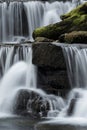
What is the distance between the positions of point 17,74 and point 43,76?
1.21 metres

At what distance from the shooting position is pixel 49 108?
56.4ft

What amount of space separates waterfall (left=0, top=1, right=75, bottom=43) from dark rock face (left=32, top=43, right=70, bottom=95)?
1104cm

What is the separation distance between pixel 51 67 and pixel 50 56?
19.0 inches

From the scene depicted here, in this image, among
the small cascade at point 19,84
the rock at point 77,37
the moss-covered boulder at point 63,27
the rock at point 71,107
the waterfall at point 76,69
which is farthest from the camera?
the moss-covered boulder at point 63,27

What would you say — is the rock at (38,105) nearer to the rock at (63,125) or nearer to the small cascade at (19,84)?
the small cascade at (19,84)

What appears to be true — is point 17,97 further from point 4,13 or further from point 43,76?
point 4,13

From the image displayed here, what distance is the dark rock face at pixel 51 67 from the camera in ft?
61.9

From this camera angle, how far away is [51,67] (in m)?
19.1

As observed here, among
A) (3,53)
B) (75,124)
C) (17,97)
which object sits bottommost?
(75,124)

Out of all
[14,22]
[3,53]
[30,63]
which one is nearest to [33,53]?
[30,63]

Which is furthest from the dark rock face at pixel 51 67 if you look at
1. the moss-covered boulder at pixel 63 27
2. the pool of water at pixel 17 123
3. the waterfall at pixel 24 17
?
the waterfall at pixel 24 17

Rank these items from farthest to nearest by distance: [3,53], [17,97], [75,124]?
1. [3,53]
2. [17,97]
3. [75,124]

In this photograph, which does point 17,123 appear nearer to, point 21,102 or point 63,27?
point 21,102

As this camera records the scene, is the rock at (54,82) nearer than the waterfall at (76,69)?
No
